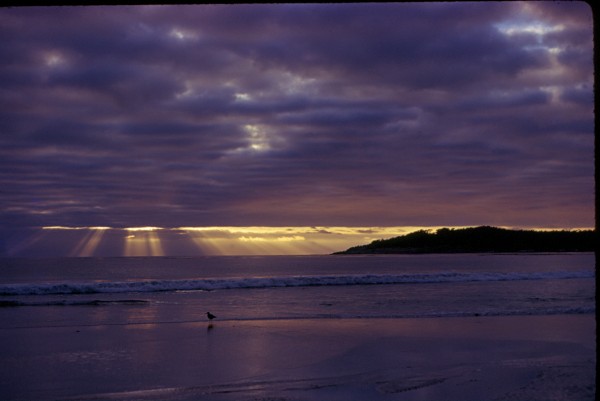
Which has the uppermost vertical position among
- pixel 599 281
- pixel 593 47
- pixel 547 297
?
pixel 593 47

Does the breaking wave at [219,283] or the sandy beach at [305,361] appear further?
the breaking wave at [219,283]

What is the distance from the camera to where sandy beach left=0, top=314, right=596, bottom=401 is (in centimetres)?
650

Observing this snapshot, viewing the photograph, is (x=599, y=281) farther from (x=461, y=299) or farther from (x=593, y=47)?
(x=461, y=299)

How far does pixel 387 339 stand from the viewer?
10.4m

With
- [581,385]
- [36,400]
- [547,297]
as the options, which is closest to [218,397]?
[36,400]

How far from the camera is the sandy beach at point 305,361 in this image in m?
6.50

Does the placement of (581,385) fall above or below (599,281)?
below

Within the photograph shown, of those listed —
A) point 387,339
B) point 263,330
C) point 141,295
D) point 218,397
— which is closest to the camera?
point 218,397

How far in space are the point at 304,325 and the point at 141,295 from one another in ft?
40.3

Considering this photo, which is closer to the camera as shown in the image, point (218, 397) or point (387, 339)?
point (218, 397)

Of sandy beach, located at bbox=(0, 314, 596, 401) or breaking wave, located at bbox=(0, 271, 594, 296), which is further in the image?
breaking wave, located at bbox=(0, 271, 594, 296)

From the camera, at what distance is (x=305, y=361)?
27.3 ft

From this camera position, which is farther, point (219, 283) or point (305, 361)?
point (219, 283)

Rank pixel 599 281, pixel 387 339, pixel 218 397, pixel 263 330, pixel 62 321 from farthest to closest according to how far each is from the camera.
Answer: pixel 62 321 < pixel 263 330 < pixel 387 339 < pixel 218 397 < pixel 599 281
